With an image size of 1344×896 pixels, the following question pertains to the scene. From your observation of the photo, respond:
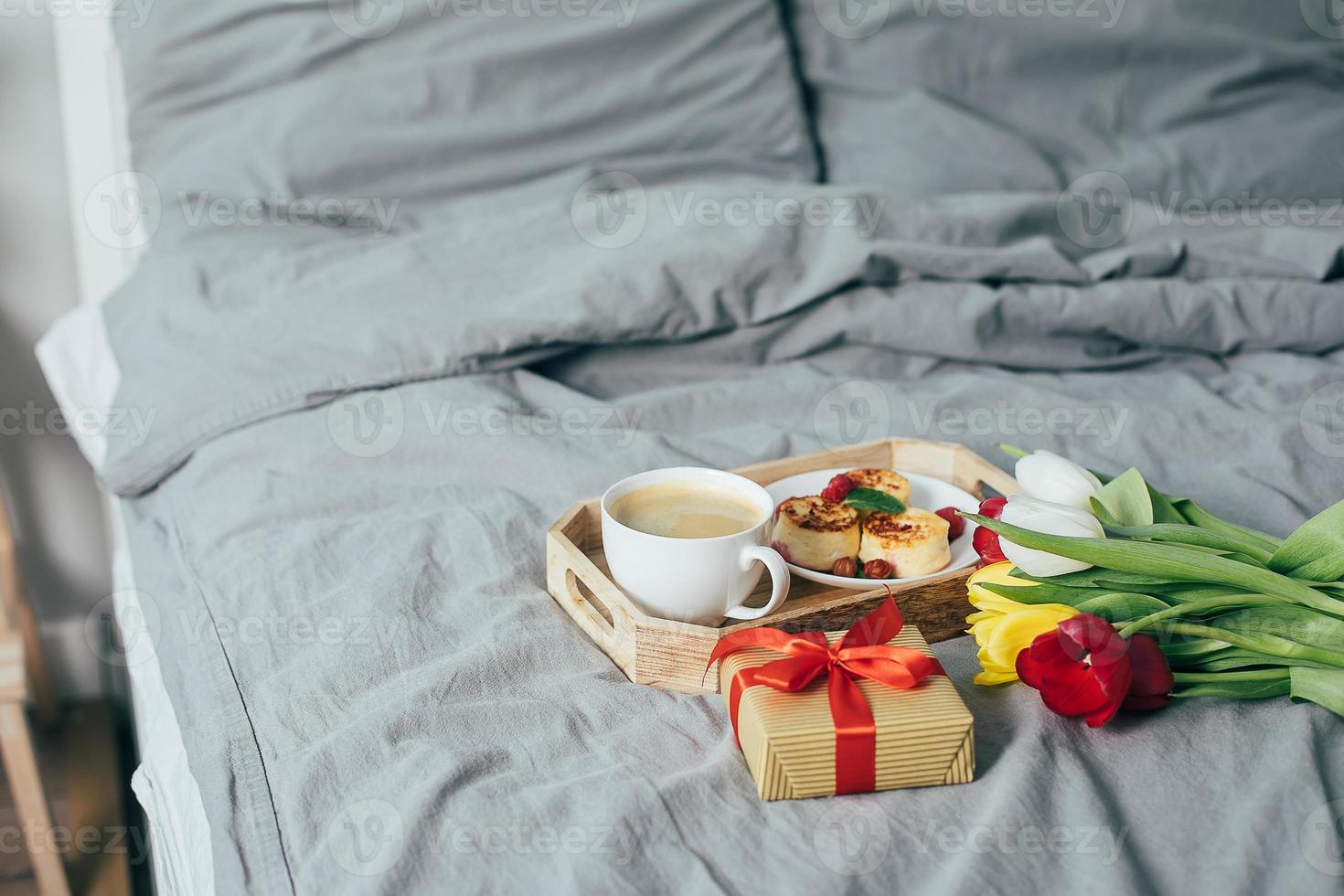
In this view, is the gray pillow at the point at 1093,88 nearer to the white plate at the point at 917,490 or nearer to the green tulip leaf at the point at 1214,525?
the white plate at the point at 917,490

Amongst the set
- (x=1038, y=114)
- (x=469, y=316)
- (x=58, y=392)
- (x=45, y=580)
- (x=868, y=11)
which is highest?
(x=868, y=11)

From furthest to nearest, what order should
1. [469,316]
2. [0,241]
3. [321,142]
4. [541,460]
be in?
[0,241]
[321,142]
[469,316]
[541,460]

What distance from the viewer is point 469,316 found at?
1.08 m

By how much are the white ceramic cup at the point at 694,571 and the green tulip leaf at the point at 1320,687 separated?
0.30 metres

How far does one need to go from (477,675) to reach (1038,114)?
1.22 m

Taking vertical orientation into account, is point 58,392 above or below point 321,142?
below

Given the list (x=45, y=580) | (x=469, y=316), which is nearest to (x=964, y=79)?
(x=469, y=316)

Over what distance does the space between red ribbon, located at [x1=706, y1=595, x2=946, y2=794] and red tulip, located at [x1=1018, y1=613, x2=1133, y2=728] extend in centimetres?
6

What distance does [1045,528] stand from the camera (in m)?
0.68

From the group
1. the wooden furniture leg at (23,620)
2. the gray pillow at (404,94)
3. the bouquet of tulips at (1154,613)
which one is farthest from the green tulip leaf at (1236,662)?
the wooden furniture leg at (23,620)

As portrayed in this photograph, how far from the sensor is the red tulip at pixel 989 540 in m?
0.73

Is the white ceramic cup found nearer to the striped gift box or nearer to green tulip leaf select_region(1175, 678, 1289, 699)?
the striped gift box

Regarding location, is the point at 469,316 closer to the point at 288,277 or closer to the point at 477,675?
the point at 288,277

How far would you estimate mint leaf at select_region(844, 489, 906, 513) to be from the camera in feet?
2.63
